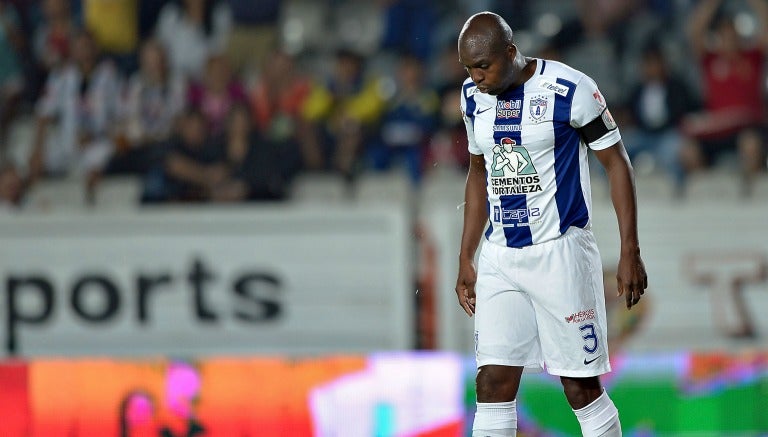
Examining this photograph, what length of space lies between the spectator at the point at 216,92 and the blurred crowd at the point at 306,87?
0.06ft

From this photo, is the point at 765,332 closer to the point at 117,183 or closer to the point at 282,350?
the point at 282,350

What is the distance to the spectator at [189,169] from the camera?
9.85 meters

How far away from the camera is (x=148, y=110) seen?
1070cm

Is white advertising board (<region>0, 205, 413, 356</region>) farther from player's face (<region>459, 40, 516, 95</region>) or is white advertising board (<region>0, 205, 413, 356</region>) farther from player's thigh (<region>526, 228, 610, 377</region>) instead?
player's face (<region>459, 40, 516, 95</region>)

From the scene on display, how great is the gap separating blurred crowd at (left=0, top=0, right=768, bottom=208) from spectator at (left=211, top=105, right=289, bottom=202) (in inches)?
0.4

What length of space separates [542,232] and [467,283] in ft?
1.47

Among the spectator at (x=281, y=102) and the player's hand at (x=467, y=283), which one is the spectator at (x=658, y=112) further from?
the player's hand at (x=467, y=283)

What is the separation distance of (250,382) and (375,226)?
2.43 metres

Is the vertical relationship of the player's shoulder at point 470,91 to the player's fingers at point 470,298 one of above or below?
above

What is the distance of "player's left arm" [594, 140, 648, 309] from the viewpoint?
446 centimetres

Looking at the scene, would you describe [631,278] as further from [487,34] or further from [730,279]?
[730,279]

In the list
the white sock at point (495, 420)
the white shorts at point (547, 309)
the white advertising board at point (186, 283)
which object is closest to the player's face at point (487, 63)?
the white shorts at point (547, 309)

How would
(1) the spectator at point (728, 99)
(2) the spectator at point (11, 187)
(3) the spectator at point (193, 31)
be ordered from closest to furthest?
(1) the spectator at point (728, 99) < (2) the spectator at point (11, 187) < (3) the spectator at point (193, 31)

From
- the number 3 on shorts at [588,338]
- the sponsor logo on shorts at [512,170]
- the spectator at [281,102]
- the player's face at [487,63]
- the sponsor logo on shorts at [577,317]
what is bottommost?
the number 3 on shorts at [588,338]
